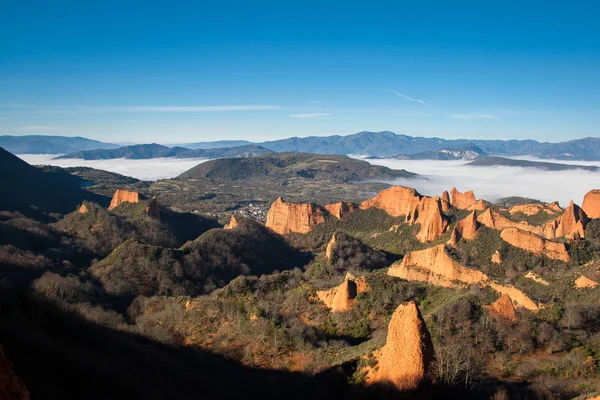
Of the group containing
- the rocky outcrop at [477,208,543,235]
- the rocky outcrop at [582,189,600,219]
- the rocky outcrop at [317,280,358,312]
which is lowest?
the rocky outcrop at [317,280,358,312]

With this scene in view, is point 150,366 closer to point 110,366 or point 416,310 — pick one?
point 110,366

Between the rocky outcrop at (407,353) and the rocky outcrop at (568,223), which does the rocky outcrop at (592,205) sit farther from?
the rocky outcrop at (407,353)

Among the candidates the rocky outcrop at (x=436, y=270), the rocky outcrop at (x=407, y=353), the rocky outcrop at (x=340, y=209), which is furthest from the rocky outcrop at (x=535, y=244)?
the rocky outcrop at (x=340, y=209)

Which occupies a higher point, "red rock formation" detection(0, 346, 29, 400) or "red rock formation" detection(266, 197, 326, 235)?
"red rock formation" detection(0, 346, 29, 400)

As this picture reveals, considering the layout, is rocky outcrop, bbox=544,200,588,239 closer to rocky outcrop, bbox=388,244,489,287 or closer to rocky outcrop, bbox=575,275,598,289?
rocky outcrop, bbox=575,275,598,289

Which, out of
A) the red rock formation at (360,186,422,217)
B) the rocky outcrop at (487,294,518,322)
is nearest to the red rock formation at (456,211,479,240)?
the red rock formation at (360,186,422,217)

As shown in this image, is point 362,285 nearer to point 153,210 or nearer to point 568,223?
point 568,223

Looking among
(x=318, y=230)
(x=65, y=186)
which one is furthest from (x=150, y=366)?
(x=65, y=186)

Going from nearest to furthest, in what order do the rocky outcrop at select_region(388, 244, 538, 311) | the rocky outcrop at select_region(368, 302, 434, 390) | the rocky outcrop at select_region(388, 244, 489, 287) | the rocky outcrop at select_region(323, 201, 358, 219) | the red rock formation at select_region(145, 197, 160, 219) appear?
1. the rocky outcrop at select_region(368, 302, 434, 390)
2. the rocky outcrop at select_region(388, 244, 538, 311)
3. the rocky outcrop at select_region(388, 244, 489, 287)
4. the red rock formation at select_region(145, 197, 160, 219)
5. the rocky outcrop at select_region(323, 201, 358, 219)
